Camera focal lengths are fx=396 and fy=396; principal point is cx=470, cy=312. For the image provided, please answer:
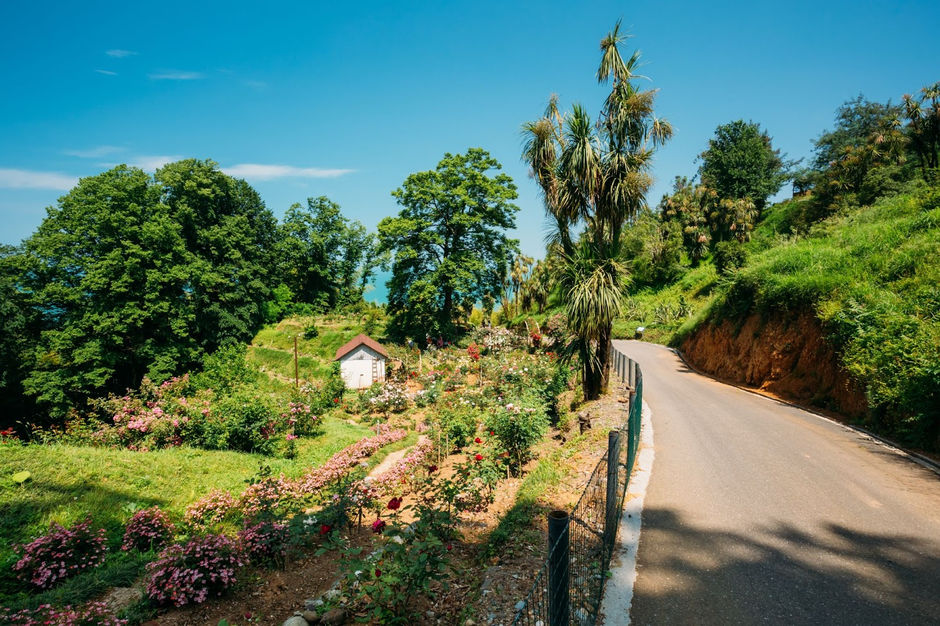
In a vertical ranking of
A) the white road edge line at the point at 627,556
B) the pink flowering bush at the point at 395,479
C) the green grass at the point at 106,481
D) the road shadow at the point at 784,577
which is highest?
the road shadow at the point at 784,577

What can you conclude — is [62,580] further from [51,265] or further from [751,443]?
[51,265]

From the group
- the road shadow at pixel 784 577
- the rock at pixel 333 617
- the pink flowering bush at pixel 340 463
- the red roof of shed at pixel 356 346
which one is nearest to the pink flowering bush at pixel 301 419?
Result: the pink flowering bush at pixel 340 463

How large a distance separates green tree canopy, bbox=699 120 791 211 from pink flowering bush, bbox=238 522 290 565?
52.1m

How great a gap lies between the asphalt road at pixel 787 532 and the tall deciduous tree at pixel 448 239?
65.3ft

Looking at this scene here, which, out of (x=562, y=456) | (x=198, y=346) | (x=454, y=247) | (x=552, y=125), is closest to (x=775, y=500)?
(x=562, y=456)

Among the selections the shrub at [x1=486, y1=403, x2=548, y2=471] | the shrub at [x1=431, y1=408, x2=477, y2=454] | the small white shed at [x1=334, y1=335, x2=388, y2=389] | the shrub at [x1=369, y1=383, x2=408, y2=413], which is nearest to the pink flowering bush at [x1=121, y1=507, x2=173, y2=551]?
the shrub at [x1=431, y1=408, x2=477, y2=454]

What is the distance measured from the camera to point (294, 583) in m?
5.37

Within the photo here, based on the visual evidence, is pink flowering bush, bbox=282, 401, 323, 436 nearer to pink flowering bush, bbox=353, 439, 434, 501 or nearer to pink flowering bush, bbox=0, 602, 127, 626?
pink flowering bush, bbox=353, 439, 434, 501

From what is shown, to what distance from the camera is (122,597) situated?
5.06 metres

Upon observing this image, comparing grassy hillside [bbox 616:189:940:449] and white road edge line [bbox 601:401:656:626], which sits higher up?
grassy hillside [bbox 616:189:940:449]

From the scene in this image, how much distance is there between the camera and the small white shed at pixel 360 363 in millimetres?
23547

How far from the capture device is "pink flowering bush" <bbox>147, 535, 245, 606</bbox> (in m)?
4.68

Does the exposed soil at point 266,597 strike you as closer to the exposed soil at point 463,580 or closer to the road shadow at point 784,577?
the exposed soil at point 463,580

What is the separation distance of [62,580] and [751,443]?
12.2 meters
